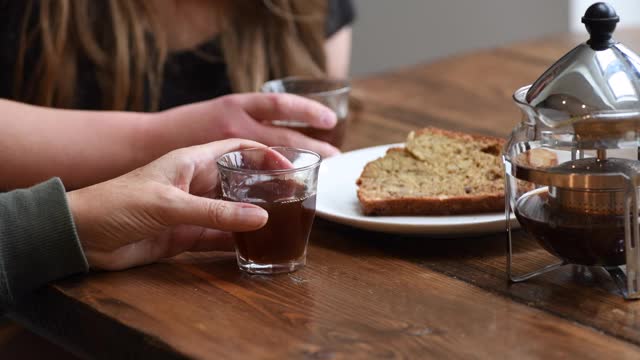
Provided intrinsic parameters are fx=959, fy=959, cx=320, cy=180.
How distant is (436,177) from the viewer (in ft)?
4.32

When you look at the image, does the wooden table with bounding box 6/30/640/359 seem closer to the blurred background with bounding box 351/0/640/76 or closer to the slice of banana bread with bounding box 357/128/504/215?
the slice of banana bread with bounding box 357/128/504/215

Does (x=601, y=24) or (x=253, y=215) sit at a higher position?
(x=601, y=24)

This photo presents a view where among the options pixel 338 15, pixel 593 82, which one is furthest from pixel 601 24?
pixel 338 15

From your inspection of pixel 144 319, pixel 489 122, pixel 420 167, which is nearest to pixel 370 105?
pixel 489 122

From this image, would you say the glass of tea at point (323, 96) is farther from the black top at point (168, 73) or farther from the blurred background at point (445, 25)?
the blurred background at point (445, 25)

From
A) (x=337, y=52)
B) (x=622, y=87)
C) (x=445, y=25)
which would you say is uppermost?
(x=622, y=87)

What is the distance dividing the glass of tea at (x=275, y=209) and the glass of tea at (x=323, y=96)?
0.35 meters

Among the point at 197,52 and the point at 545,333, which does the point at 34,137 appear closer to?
the point at 197,52

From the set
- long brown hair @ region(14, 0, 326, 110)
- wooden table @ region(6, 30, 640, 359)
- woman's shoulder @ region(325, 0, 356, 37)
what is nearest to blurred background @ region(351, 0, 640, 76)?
woman's shoulder @ region(325, 0, 356, 37)

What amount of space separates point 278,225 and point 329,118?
39cm

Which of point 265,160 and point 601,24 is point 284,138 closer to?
point 265,160

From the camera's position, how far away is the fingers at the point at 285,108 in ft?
4.63

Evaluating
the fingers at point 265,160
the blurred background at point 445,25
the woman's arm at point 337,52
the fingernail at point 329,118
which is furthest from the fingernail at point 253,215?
the blurred background at point 445,25

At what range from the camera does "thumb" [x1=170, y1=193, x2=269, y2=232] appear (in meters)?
1.07
